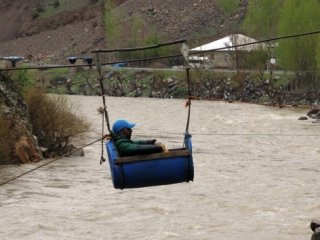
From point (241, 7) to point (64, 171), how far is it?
78.3m

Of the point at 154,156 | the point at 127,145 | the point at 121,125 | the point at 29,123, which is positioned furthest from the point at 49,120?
the point at 154,156

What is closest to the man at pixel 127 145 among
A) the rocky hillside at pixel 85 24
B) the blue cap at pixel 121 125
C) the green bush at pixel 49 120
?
the blue cap at pixel 121 125

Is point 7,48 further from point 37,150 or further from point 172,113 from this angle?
point 37,150

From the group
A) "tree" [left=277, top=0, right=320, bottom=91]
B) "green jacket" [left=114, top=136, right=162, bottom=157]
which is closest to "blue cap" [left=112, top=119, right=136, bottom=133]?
"green jacket" [left=114, top=136, right=162, bottom=157]

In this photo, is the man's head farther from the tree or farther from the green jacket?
the tree

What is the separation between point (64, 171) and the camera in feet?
86.6

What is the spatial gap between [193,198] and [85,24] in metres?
98.7

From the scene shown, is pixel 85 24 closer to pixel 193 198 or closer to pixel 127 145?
pixel 193 198

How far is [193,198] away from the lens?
2120 centimetres

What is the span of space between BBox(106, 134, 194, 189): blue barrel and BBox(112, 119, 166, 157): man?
101mm

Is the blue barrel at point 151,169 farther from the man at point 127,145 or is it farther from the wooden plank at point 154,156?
the man at point 127,145

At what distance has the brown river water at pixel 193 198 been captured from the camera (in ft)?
57.0

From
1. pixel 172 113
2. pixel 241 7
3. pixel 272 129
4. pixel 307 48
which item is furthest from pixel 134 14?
pixel 272 129

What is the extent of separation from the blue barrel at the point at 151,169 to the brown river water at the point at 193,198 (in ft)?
14.4
